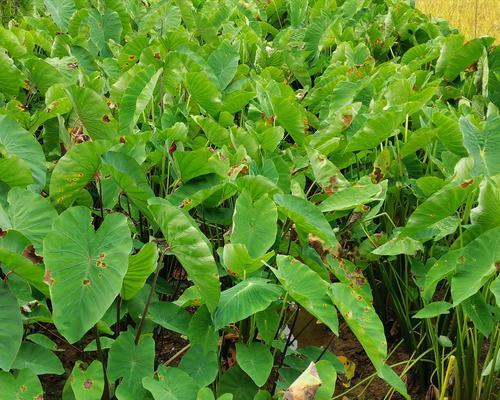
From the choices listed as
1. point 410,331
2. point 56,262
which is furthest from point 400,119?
point 56,262

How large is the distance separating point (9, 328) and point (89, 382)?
0.51ft

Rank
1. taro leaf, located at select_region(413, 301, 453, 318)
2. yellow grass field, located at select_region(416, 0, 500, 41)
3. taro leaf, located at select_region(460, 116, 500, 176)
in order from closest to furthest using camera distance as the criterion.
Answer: taro leaf, located at select_region(413, 301, 453, 318) < taro leaf, located at select_region(460, 116, 500, 176) < yellow grass field, located at select_region(416, 0, 500, 41)

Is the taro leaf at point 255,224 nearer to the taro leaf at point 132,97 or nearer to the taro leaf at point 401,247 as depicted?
the taro leaf at point 401,247

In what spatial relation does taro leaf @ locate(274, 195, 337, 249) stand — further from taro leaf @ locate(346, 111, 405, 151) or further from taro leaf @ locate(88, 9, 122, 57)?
taro leaf @ locate(88, 9, 122, 57)

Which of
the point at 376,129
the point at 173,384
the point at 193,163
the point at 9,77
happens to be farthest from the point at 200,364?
the point at 9,77

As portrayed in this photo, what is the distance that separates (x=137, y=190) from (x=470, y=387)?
31.6 inches

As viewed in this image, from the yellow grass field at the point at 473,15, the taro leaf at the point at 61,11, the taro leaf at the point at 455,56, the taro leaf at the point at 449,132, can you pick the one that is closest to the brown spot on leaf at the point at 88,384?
the taro leaf at the point at 449,132

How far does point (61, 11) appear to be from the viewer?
121 inches

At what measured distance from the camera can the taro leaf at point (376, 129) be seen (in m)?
1.66

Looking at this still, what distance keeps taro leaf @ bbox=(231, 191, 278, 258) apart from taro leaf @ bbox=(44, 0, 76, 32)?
1.80m

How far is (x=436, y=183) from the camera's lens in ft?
5.46

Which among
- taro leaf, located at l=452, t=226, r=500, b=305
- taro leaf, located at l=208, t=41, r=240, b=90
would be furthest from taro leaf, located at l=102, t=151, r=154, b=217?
taro leaf, located at l=208, t=41, r=240, b=90

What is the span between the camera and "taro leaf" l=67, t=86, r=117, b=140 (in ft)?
5.41

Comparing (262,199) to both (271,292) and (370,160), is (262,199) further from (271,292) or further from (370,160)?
(370,160)
